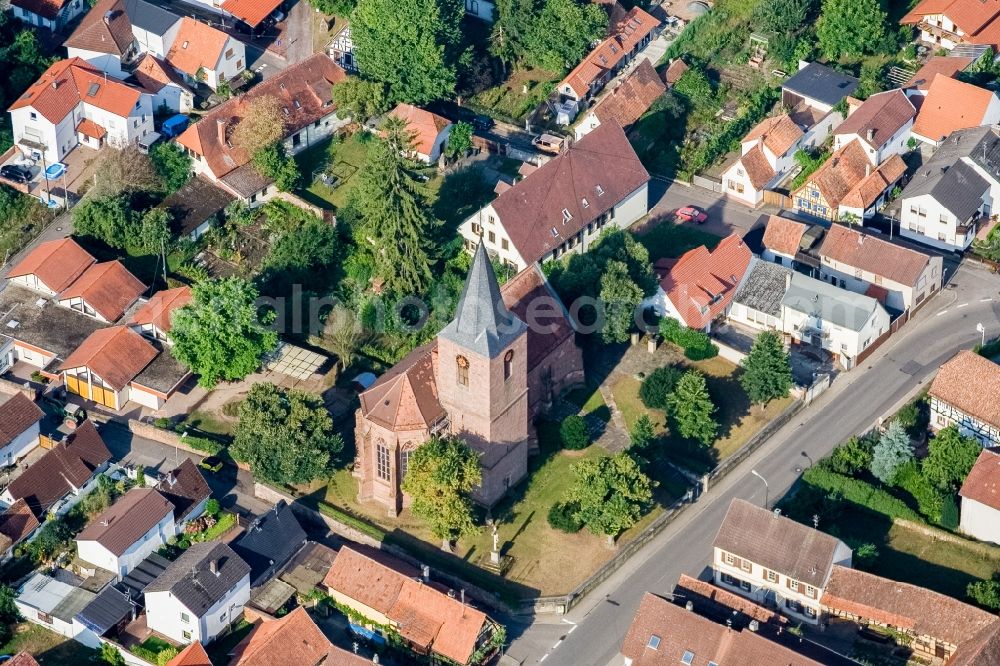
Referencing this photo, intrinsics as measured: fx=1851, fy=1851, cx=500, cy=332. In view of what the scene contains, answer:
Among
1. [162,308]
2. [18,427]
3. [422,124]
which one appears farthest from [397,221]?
[18,427]

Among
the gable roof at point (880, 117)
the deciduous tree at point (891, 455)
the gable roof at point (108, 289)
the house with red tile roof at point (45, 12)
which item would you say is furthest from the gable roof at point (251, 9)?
the deciduous tree at point (891, 455)

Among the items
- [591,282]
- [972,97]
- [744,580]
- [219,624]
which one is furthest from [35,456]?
[972,97]

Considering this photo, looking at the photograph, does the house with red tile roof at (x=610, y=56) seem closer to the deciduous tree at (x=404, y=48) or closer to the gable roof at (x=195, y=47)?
the deciduous tree at (x=404, y=48)

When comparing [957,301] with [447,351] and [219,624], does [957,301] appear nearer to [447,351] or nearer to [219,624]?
[447,351]

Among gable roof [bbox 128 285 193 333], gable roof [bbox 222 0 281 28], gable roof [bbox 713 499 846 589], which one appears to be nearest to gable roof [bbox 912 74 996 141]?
gable roof [bbox 713 499 846 589]

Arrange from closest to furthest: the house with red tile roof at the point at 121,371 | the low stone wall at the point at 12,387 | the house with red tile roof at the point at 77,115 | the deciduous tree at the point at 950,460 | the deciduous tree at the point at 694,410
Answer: the deciduous tree at the point at 950,460 < the deciduous tree at the point at 694,410 < the house with red tile roof at the point at 121,371 < the low stone wall at the point at 12,387 < the house with red tile roof at the point at 77,115

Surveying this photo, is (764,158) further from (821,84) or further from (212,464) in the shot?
(212,464)

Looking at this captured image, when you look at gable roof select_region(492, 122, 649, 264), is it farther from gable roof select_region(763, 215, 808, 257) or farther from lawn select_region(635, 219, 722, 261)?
gable roof select_region(763, 215, 808, 257)
